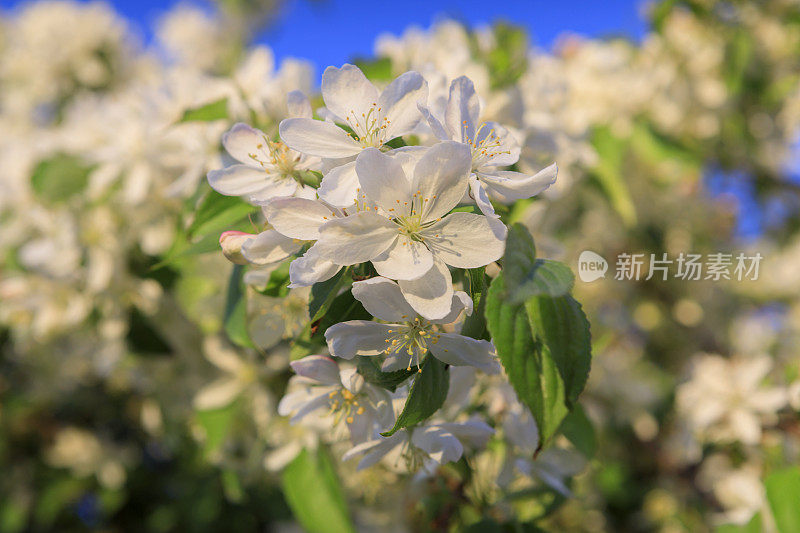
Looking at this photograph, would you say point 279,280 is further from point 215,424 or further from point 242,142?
point 215,424

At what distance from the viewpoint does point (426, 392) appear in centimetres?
60

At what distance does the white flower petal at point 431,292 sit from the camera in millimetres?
549

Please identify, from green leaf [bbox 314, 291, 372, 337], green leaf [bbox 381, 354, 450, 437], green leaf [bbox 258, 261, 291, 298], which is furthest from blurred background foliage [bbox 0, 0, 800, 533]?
green leaf [bbox 381, 354, 450, 437]

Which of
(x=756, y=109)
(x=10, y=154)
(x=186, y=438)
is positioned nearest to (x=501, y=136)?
(x=186, y=438)

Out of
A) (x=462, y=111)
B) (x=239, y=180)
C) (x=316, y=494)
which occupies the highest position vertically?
(x=462, y=111)

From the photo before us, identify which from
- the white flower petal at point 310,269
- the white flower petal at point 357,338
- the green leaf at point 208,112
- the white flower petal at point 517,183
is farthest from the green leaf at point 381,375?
the green leaf at point 208,112

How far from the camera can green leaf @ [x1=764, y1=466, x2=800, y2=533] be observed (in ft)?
2.92

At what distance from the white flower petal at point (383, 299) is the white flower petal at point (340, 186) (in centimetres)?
9

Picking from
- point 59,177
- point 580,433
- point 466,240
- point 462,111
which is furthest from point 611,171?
point 59,177

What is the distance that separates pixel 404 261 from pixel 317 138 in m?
0.19

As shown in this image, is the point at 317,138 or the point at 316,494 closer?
the point at 317,138

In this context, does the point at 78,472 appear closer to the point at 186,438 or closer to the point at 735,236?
the point at 186,438

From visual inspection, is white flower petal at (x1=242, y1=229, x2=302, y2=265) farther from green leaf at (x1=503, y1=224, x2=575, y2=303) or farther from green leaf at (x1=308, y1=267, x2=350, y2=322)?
green leaf at (x1=503, y1=224, x2=575, y2=303)

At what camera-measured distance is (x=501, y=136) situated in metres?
0.73
